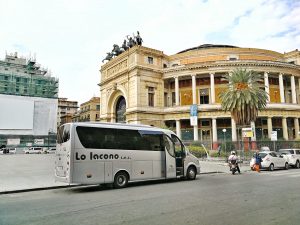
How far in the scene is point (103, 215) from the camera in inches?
291

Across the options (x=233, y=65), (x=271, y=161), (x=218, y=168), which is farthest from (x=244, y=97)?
(x=233, y=65)

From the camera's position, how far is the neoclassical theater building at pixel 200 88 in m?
46.3

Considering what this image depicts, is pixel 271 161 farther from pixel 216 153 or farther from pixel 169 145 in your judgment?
pixel 169 145

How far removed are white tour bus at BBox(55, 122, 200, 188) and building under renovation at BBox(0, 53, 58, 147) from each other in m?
64.2

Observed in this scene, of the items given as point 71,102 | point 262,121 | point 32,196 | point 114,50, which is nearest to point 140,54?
point 114,50

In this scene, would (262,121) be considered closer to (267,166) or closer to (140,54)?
(140,54)

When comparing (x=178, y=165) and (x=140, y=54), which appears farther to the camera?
(x=140, y=54)

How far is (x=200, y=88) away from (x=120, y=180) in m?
38.9

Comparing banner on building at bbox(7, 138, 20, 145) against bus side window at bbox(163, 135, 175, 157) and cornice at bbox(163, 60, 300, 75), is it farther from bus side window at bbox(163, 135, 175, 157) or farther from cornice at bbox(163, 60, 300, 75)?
bus side window at bbox(163, 135, 175, 157)

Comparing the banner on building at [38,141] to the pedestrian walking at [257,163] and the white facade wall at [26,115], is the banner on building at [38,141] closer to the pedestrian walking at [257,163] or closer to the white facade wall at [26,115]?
the white facade wall at [26,115]

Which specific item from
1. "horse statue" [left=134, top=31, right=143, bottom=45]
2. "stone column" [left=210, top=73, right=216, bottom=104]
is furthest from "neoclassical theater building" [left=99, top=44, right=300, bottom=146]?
"horse statue" [left=134, top=31, right=143, bottom=45]

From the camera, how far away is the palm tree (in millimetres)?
32875

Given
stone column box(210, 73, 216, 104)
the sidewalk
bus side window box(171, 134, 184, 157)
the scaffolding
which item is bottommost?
the sidewalk

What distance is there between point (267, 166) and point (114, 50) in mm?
43391
